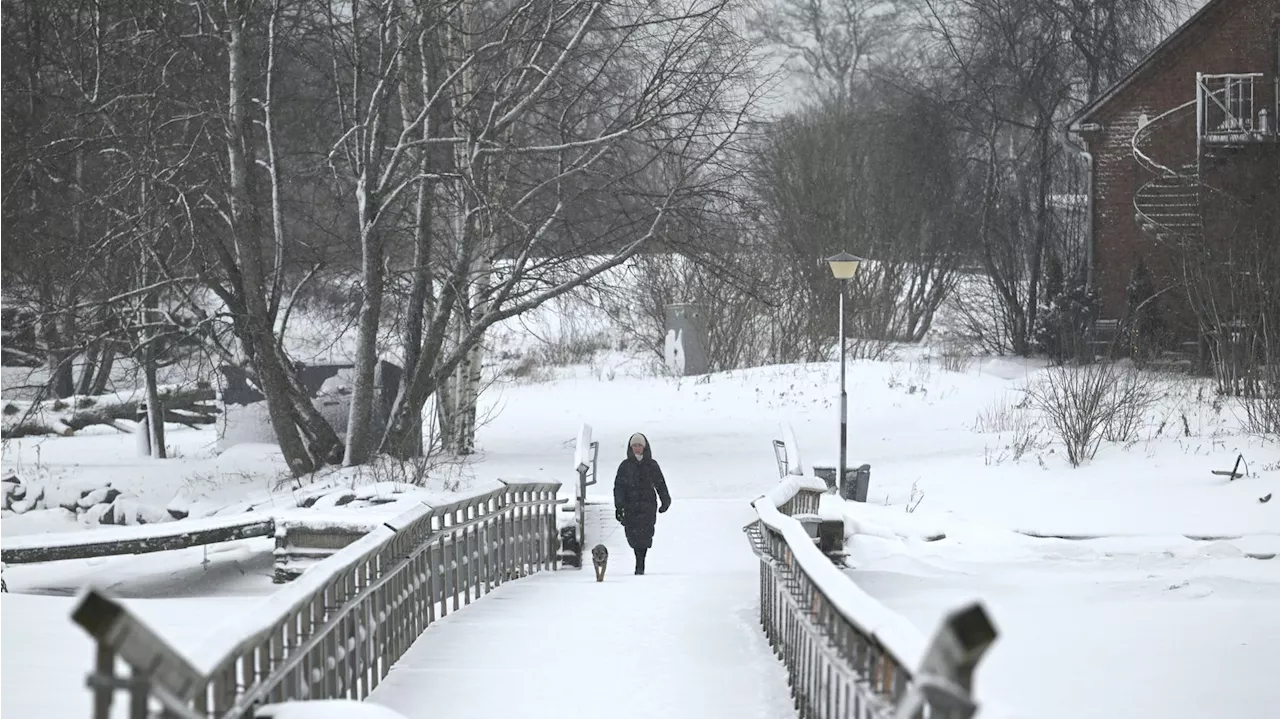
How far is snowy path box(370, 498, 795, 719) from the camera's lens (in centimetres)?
776

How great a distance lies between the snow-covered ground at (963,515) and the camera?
35.8ft

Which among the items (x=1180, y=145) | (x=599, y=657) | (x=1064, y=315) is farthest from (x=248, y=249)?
(x=1180, y=145)

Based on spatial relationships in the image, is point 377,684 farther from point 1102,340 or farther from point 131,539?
point 1102,340

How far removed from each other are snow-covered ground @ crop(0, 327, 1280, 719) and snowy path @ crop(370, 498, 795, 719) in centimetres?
26

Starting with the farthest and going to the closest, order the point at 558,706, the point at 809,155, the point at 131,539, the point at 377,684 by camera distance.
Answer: the point at 809,155
the point at 131,539
the point at 377,684
the point at 558,706

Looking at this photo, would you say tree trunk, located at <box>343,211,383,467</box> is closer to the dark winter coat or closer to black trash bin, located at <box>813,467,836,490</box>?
the dark winter coat

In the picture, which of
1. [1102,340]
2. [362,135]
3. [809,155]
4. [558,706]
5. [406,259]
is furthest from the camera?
[809,155]

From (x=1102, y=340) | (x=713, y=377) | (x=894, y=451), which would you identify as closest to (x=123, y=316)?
(x=894, y=451)

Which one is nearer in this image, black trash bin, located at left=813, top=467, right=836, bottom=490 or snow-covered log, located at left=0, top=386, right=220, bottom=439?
black trash bin, located at left=813, top=467, right=836, bottom=490

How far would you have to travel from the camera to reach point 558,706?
758 cm

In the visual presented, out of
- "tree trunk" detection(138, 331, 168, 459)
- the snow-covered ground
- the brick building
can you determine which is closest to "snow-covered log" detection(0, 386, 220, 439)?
the snow-covered ground

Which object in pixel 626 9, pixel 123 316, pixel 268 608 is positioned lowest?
pixel 268 608

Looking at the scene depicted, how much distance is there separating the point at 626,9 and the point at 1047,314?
753 inches

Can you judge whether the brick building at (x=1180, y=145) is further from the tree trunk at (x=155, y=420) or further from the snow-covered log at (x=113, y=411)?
the snow-covered log at (x=113, y=411)
